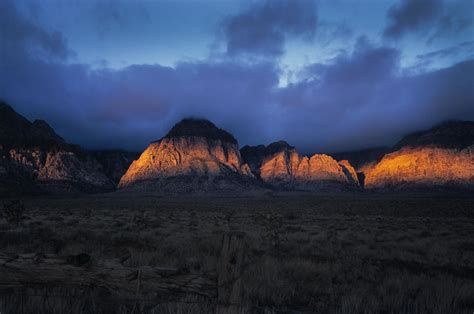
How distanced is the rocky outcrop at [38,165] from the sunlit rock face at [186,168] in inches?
744

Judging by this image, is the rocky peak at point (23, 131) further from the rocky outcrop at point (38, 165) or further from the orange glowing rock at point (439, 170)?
the orange glowing rock at point (439, 170)

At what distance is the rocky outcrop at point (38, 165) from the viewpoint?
5044 inches

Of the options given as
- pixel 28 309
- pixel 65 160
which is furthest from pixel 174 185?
pixel 28 309

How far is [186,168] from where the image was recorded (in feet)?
551

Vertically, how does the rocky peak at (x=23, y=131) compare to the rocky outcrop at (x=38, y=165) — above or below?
above

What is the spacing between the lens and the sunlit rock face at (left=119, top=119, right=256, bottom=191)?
15612cm

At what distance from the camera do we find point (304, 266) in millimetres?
9641

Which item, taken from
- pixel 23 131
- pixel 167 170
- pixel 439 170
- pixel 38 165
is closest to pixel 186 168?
pixel 167 170

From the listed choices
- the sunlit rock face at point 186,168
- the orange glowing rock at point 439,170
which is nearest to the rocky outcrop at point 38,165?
the sunlit rock face at point 186,168

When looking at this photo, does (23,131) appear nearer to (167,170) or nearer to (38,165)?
(38,165)

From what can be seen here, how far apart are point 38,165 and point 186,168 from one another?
60.6 meters

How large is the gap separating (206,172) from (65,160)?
199 feet

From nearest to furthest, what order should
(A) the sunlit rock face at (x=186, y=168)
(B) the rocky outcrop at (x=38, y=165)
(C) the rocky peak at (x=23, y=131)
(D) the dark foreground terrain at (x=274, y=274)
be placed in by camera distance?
(D) the dark foreground terrain at (x=274, y=274) → (B) the rocky outcrop at (x=38, y=165) → (C) the rocky peak at (x=23, y=131) → (A) the sunlit rock face at (x=186, y=168)

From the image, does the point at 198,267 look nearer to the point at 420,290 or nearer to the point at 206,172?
the point at 420,290
